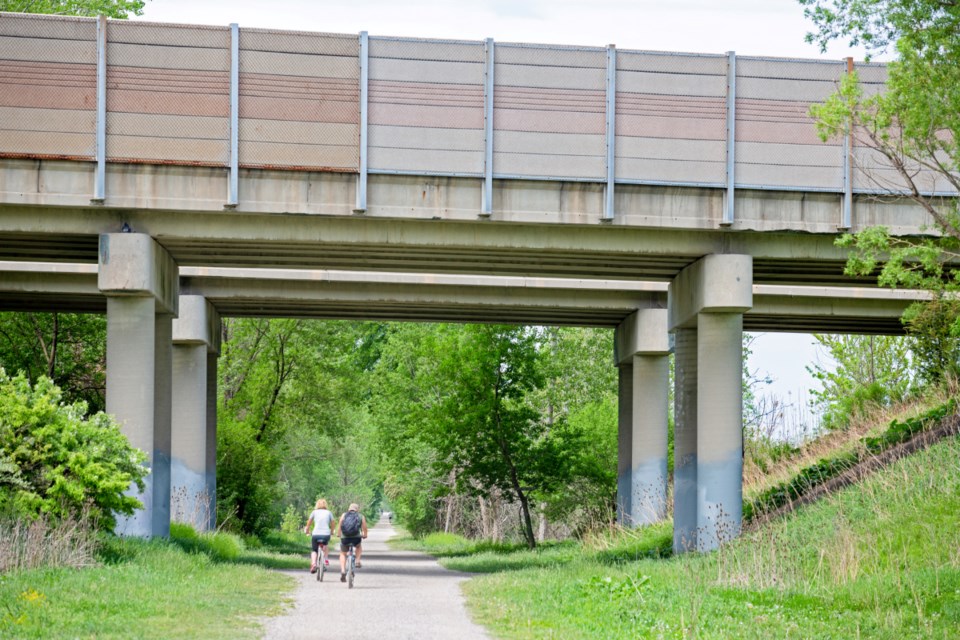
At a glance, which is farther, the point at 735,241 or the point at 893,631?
the point at 735,241

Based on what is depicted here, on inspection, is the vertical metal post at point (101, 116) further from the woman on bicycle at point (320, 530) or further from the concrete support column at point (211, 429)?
the concrete support column at point (211, 429)

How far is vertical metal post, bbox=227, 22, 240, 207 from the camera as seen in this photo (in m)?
21.7

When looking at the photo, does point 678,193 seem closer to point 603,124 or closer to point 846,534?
point 603,124

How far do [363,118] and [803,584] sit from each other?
440 inches

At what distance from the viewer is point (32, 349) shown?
1610 inches

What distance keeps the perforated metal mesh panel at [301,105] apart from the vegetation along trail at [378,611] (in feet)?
23.7

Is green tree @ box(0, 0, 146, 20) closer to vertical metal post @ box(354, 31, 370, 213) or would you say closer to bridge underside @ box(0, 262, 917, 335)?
bridge underside @ box(0, 262, 917, 335)

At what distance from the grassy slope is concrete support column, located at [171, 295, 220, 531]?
12649mm

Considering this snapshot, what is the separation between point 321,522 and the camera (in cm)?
2205

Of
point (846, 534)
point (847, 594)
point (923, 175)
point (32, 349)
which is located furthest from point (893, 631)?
point (32, 349)

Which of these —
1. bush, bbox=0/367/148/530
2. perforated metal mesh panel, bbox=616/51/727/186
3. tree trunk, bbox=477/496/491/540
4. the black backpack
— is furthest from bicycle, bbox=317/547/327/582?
tree trunk, bbox=477/496/491/540

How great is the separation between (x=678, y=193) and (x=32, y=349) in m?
25.7

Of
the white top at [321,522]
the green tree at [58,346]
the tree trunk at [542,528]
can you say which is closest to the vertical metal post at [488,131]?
the white top at [321,522]

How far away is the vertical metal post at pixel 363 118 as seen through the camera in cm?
2183
